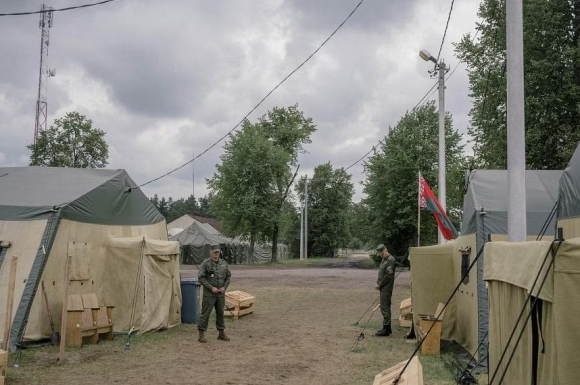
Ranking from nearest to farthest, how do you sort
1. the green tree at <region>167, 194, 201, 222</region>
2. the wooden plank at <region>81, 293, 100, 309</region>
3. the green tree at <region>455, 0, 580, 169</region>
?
the wooden plank at <region>81, 293, 100, 309</region>, the green tree at <region>455, 0, 580, 169</region>, the green tree at <region>167, 194, 201, 222</region>

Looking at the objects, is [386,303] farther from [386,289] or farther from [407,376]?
[407,376]

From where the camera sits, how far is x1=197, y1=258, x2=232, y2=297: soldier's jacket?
12492 mm

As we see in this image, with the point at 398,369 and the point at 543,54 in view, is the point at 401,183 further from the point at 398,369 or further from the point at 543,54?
the point at 398,369

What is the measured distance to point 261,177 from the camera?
50094mm

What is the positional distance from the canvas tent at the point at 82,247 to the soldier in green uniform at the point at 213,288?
134 cm

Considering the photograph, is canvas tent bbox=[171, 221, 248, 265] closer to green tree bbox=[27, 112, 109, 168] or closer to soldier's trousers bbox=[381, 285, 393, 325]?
green tree bbox=[27, 112, 109, 168]

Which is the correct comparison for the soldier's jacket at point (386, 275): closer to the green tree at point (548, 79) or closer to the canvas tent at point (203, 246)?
the green tree at point (548, 79)

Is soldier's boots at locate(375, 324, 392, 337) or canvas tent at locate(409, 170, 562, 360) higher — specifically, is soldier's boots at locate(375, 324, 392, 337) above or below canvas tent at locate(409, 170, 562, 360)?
below

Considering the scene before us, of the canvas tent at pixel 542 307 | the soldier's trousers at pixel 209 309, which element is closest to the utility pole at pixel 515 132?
the canvas tent at pixel 542 307

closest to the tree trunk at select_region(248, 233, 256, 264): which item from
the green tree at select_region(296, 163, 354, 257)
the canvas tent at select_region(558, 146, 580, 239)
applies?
the green tree at select_region(296, 163, 354, 257)

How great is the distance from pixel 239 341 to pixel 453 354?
4279 mm

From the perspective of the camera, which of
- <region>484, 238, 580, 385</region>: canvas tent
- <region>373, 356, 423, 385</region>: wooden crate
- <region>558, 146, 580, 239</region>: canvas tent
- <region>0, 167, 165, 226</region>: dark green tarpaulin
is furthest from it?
<region>0, 167, 165, 226</region>: dark green tarpaulin

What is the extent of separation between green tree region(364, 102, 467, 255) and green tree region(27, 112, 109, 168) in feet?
69.7

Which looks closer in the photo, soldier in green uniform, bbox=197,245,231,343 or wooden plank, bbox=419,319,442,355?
wooden plank, bbox=419,319,442,355
